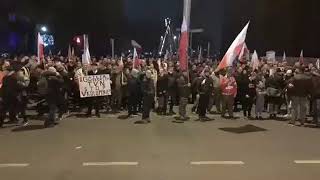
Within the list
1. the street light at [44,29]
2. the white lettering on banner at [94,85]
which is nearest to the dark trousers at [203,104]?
the white lettering on banner at [94,85]

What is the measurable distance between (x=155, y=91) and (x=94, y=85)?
2.23 meters

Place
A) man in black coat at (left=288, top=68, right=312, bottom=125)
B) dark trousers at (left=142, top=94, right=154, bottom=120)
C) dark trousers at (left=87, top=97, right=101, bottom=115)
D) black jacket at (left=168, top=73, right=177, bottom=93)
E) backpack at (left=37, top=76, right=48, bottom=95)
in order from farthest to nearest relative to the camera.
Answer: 1. black jacket at (left=168, top=73, right=177, bottom=93)
2. dark trousers at (left=87, top=97, right=101, bottom=115)
3. dark trousers at (left=142, top=94, right=154, bottom=120)
4. backpack at (left=37, top=76, right=48, bottom=95)
5. man in black coat at (left=288, top=68, right=312, bottom=125)

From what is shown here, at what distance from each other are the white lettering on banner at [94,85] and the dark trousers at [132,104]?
815mm

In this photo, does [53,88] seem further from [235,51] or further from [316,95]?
[316,95]

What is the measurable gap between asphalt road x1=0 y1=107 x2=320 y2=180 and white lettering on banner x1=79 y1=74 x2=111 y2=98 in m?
1.55

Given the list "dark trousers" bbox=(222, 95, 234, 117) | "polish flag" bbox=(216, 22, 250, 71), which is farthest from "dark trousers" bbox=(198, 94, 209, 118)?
"polish flag" bbox=(216, 22, 250, 71)

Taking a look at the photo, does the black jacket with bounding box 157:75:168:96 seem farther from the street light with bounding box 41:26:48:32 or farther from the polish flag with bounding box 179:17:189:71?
the street light with bounding box 41:26:48:32

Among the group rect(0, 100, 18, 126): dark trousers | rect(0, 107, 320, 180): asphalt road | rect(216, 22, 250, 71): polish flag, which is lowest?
rect(0, 107, 320, 180): asphalt road

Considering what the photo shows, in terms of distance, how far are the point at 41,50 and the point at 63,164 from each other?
1138 centimetres

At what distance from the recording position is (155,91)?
2092 cm

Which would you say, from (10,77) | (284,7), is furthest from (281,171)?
(284,7)

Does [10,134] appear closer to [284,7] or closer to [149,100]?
[149,100]

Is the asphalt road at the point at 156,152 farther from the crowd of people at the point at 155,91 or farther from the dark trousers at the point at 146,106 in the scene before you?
the crowd of people at the point at 155,91

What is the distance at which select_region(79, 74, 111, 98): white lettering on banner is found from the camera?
20.1 metres
